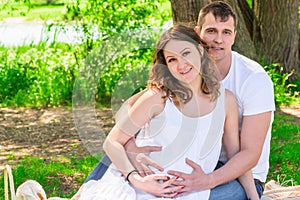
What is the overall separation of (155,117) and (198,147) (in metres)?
0.24

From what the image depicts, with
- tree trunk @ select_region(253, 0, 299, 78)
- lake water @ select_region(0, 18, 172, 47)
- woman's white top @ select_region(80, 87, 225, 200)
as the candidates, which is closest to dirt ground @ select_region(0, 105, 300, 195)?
tree trunk @ select_region(253, 0, 299, 78)

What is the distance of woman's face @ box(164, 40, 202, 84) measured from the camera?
3.16m

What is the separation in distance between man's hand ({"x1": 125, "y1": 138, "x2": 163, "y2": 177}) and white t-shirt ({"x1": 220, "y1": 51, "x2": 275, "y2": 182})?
38cm

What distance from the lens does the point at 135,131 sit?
3.27m

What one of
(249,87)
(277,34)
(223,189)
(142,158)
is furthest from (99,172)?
(277,34)

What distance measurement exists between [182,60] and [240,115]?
475 mm

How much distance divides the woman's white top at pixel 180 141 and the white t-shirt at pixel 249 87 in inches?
6.9

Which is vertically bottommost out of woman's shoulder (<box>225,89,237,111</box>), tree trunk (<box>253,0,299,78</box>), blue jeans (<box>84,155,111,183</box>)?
tree trunk (<box>253,0,299,78</box>)

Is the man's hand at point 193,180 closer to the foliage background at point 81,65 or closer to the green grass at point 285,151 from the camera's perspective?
the green grass at point 285,151

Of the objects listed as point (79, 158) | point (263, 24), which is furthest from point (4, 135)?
point (263, 24)

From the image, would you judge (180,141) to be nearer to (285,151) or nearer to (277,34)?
(285,151)

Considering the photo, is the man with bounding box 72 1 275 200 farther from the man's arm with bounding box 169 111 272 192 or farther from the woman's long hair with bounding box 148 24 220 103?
the woman's long hair with bounding box 148 24 220 103

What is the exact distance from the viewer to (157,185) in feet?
10.2

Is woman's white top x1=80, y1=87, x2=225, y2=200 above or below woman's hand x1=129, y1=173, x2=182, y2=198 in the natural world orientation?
above
